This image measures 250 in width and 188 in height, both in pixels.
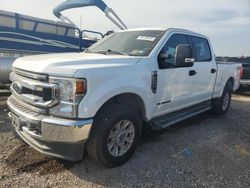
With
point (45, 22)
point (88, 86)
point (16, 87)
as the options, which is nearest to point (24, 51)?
point (45, 22)

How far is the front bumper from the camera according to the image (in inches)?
129

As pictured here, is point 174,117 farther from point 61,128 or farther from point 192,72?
point 61,128

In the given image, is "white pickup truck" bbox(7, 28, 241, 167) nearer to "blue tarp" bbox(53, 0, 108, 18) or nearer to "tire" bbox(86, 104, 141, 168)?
"tire" bbox(86, 104, 141, 168)

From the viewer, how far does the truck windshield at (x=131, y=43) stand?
4562 mm

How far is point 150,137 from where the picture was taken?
5.19 meters

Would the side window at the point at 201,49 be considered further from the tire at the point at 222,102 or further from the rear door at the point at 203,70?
the tire at the point at 222,102

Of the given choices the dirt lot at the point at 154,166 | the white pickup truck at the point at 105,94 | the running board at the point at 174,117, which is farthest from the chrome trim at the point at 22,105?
the running board at the point at 174,117

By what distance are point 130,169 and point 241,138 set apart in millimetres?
2600

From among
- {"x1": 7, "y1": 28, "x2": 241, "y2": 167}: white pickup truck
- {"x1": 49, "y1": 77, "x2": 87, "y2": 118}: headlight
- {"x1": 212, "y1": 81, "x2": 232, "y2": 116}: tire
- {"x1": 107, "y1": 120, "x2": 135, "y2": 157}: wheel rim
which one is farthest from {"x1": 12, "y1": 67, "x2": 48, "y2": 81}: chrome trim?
{"x1": 212, "y1": 81, "x2": 232, "y2": 116}: tire

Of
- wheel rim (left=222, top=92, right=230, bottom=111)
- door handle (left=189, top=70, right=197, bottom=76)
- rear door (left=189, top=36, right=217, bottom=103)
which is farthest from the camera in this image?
wheel rim (left=222, top=92, right=230, bottom=111)

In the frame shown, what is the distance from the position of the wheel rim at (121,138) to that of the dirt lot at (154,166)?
23 centimetres

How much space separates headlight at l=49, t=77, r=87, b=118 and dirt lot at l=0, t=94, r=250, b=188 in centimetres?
88

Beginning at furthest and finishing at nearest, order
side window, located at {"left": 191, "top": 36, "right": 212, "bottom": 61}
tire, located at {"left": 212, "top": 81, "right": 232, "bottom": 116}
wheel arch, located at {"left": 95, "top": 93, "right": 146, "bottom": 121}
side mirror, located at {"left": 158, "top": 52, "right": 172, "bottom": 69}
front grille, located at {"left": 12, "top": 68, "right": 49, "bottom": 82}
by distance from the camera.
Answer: tire, located at {"left": 212, "top": 81, "right": 232, "bottom": 116}
side window, located at {"left": 191, "top": 36, "right": 212, "bottom": 61}
side mirror, located at {"left": 158, "top": 52, "right": 172, "bottom": 69}
wheel arch, located at {"left": 95, "top": 93, "right": 146, "bottom": 121}
front grille, located at {"left": 12, "top": 68, "right": 49, "bottom": 82}

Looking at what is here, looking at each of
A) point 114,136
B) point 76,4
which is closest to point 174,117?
point 114,136
